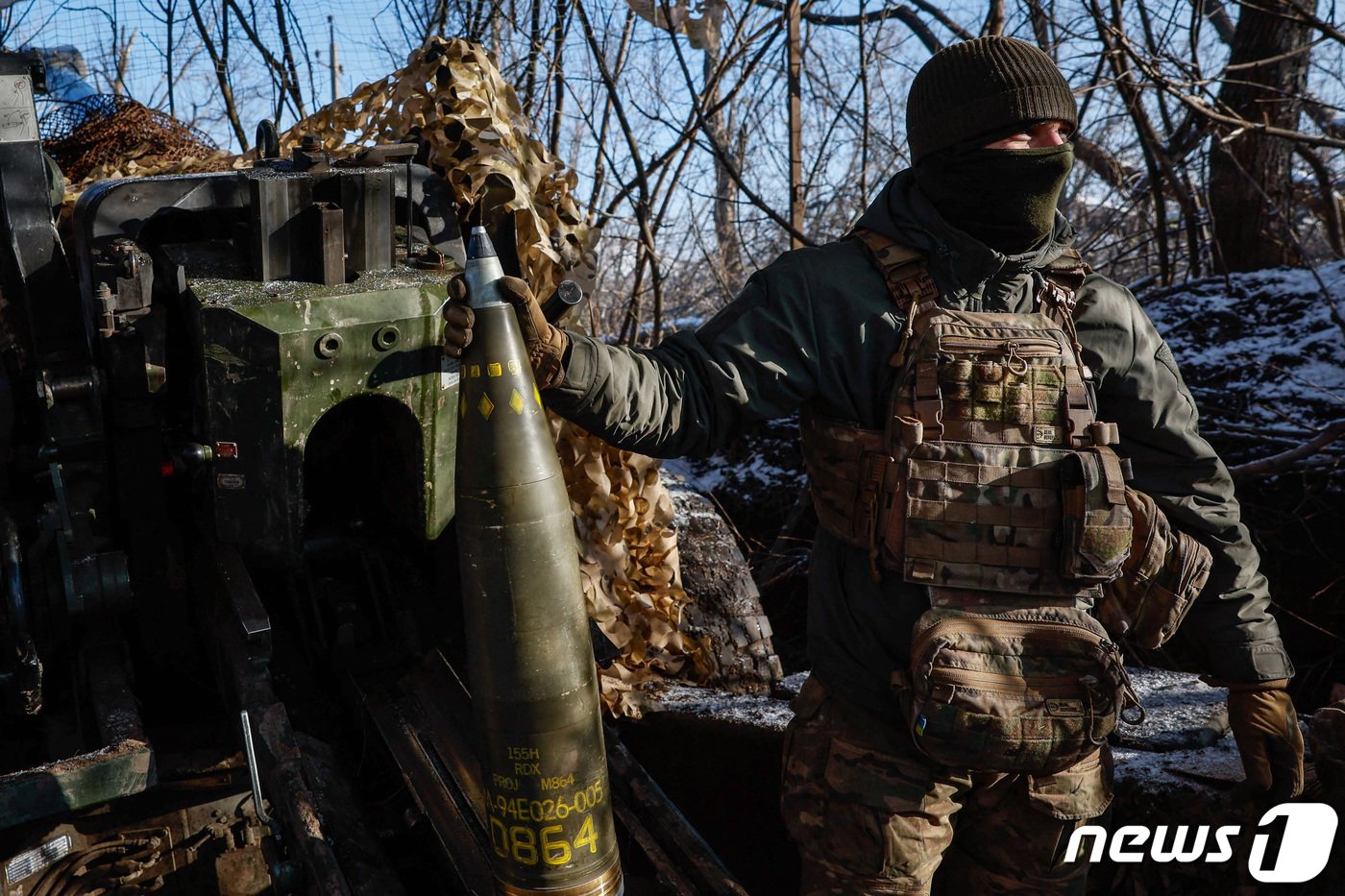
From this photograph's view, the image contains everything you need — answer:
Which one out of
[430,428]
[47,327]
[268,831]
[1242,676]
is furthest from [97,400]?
[1242,676]

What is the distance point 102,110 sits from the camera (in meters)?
5.18

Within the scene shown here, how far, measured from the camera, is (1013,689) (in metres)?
2.32

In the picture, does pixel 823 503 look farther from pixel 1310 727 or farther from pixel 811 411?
pixel 1310 727

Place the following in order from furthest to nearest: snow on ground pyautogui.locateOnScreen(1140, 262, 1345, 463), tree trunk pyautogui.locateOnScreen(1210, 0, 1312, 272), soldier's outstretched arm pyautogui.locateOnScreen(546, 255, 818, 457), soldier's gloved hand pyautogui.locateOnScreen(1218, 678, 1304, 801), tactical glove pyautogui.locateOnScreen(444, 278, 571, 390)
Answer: tree trunk pyautogui.locateOnScreen(1210, 0, 1312, 272)
snow on ground pyautogui.locateOnScreen(1140, 262, 1345, 463)
soldier's gloved hand pyautogui.locateOnScreen(1218, 678, 1304, 801)
soldier's outstretched arm pyautogui.locateOnScreen(546, 255, 818, 457)
tactical glove pyautogui.locateOnScreen(444, 278, 571, 390)

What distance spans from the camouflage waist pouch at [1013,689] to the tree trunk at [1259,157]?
190 inches

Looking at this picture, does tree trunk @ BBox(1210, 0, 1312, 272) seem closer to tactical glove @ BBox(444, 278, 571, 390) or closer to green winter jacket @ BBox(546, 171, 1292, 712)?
green winter jacket @ BBox(546, 171, 1292, 712)

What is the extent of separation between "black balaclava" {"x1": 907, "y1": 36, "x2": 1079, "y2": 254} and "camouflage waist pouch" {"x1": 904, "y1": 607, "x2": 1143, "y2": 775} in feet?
2.73

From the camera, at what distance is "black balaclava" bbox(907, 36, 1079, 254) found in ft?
7.73

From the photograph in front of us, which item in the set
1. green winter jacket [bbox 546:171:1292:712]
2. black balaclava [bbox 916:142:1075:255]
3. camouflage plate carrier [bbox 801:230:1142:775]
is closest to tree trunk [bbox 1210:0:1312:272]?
green winter jacket [bbox 546:171:1292:712]

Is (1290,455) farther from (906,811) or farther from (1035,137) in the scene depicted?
(906,811)

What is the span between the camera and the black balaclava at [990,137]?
236 cm

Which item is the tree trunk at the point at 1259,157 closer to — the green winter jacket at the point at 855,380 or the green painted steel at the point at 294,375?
the green winter jacket at the point at 855,380

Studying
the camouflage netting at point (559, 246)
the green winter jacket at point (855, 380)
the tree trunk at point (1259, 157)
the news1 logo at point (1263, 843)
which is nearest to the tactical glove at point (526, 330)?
the green winter jacket at point (855, 380)

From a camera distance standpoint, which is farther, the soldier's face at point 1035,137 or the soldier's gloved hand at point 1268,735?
the soldier's gloved hand at point 1268,735
